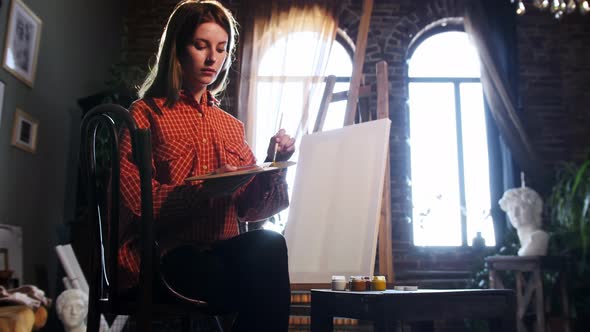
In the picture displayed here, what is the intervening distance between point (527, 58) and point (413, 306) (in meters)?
3.97

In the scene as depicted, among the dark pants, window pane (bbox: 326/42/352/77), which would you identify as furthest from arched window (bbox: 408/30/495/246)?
the dark pants

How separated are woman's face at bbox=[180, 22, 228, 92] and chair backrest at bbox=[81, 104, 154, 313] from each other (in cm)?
27

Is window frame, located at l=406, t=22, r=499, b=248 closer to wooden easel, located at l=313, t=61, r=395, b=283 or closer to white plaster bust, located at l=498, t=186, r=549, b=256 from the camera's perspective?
white plaster bust, located at l=498, t=186, r=549, b=256

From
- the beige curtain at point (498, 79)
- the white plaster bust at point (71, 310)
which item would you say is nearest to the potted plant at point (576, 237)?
the beige curtain at point (498, 79)

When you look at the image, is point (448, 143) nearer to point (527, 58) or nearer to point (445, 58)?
point (445, 58)

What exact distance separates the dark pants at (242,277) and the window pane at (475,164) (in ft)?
13.2

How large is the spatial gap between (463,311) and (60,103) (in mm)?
2997

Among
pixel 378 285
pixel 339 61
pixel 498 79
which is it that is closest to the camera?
pixel 378 285

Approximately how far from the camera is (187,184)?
1.16 m

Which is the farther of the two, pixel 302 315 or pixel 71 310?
pixel 302 315

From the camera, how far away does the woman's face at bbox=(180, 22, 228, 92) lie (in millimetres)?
1347

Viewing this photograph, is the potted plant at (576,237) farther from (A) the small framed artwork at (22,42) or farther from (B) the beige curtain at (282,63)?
(A) the small framed artwork at (22,42)

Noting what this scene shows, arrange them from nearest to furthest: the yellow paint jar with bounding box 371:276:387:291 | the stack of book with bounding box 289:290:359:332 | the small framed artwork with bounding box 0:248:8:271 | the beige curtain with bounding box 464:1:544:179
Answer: the yellow paint jar with bounding box 371:276:387:291 < the small framed artwork with bounding box 0:248:8:271 < the stack of book with bounding box 289:290:359:332 < the beige curtain with bounding box 464:1:544:179

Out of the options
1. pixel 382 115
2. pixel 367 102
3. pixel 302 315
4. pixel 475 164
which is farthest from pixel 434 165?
pixel 302 315
